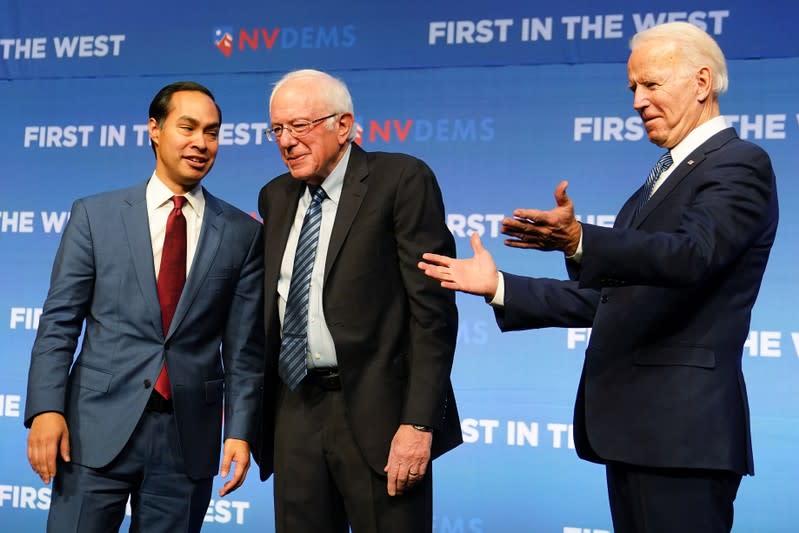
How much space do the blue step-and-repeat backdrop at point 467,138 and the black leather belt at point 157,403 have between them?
66.3 inches

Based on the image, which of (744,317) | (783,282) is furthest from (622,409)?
(783,282)

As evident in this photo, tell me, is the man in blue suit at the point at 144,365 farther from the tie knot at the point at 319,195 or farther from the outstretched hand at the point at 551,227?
the outstretched hand at the point at 551,227

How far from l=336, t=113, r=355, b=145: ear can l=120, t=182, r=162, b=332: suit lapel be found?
1.74ft

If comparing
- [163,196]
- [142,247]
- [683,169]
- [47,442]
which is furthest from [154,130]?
[683,169]

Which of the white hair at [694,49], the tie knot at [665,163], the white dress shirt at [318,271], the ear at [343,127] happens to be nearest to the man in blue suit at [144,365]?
the white dress shirt at [318,271]

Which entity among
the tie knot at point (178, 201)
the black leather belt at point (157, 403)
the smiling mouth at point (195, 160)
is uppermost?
the smiling mouth at point (195, 160)

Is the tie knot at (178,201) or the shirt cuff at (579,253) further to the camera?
the tie knot at (178,201)

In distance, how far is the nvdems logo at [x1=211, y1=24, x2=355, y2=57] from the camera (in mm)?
3969

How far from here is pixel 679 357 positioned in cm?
188

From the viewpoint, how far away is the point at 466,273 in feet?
6.16

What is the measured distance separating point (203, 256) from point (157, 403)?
381 millimetres

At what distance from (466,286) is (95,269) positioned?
3.32 feet

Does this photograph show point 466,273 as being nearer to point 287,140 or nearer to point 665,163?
point 665,163

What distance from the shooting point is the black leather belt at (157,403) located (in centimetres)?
230
